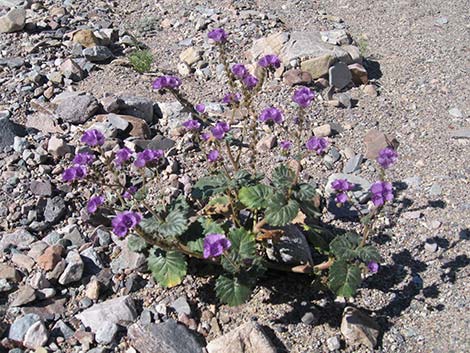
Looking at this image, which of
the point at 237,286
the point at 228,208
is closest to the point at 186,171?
the point at 228,208

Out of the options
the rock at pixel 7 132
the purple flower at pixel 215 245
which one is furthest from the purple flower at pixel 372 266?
the rock at pixel 7 132

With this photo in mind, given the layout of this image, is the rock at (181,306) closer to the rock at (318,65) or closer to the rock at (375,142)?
the rock at (375,142)

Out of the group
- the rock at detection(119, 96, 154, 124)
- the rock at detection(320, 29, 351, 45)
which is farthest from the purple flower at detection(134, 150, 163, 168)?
the rock at detection(320, 29, 351, 45)

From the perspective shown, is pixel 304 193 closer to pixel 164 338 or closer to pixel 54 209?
pixel 164 338

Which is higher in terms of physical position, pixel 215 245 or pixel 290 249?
pixel 215 245

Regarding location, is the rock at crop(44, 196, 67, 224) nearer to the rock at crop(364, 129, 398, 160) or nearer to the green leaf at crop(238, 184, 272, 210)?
the green leaf at crop(238, 184, 272, 210)

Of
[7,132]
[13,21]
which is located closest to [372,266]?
[7,132]
